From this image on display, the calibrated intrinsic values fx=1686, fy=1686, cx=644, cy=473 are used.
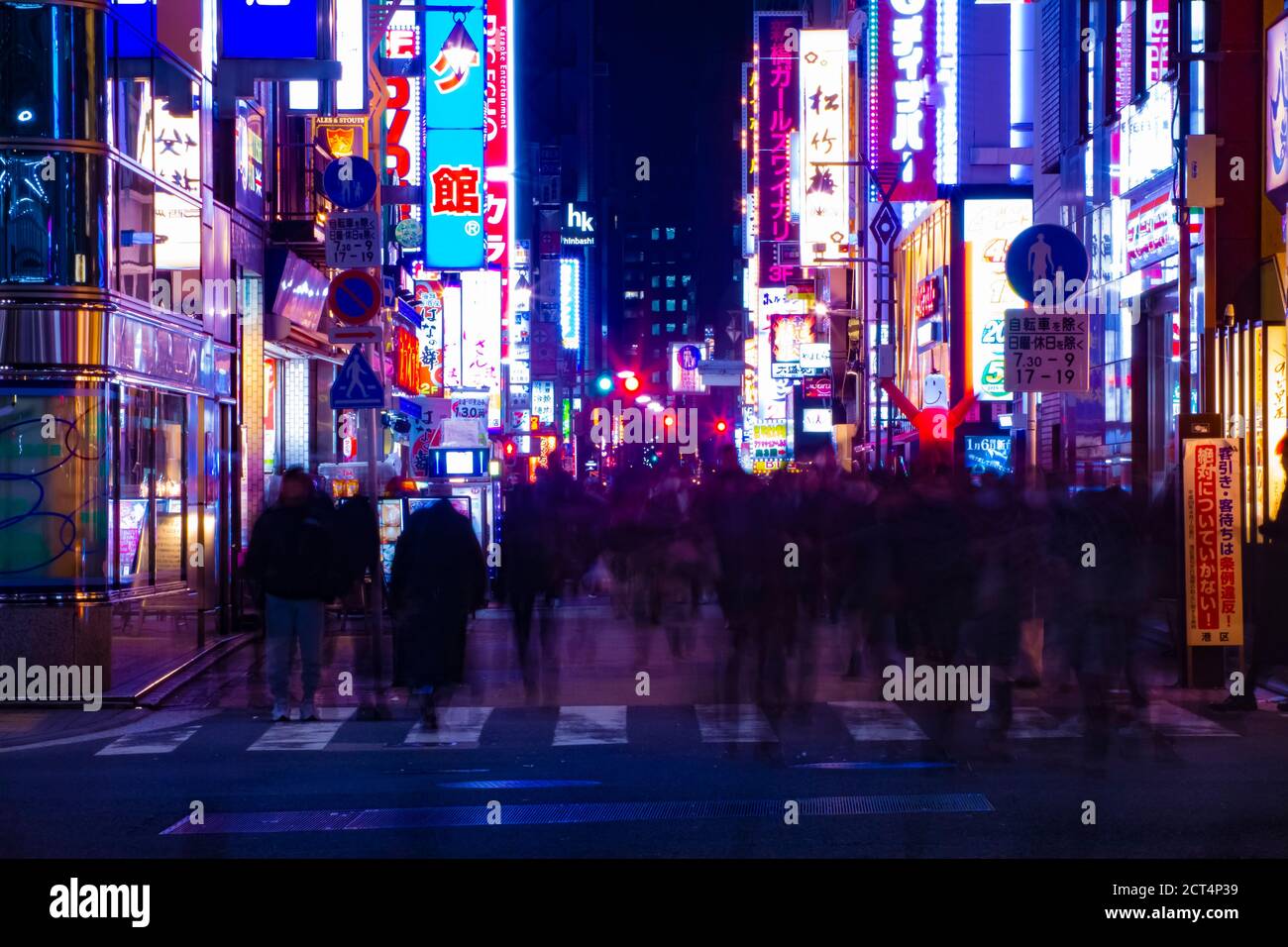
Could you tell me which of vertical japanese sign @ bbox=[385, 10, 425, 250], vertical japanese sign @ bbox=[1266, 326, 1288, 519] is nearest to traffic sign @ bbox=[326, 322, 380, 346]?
vertical japanese sign @ bbox=[1266, 326, 1288, 519]

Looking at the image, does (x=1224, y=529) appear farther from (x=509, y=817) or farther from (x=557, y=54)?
(x=557, y=54)

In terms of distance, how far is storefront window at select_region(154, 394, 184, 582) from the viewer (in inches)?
715

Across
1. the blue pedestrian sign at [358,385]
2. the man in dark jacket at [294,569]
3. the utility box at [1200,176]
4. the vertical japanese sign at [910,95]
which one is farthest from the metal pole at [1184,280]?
the vertical japanese sign at [910,95]

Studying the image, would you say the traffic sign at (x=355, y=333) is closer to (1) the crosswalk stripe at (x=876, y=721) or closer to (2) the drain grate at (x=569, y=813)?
(1) the crosswalk stripe at (x=876, y=721)

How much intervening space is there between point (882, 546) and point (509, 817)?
13.0 ft

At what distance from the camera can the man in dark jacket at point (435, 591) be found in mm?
12750

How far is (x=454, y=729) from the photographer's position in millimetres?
13453

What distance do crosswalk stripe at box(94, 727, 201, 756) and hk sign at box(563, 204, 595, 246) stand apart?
5311 inches

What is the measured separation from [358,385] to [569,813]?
8292mm

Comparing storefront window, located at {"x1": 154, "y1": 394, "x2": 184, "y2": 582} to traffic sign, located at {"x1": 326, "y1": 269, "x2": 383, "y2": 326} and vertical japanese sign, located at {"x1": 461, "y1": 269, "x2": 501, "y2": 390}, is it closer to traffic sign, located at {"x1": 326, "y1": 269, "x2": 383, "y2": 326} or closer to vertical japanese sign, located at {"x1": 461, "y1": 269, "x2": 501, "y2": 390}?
traffic sign, located at {"x1": 326, "y1": 269, "x2": 383, "y2": 326}

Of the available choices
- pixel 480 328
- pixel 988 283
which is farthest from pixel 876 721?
pixel 480 328

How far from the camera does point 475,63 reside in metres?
37.3

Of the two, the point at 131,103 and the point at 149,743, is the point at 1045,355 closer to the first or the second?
the point at 149,743

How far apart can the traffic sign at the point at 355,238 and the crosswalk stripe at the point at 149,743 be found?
571 cm
